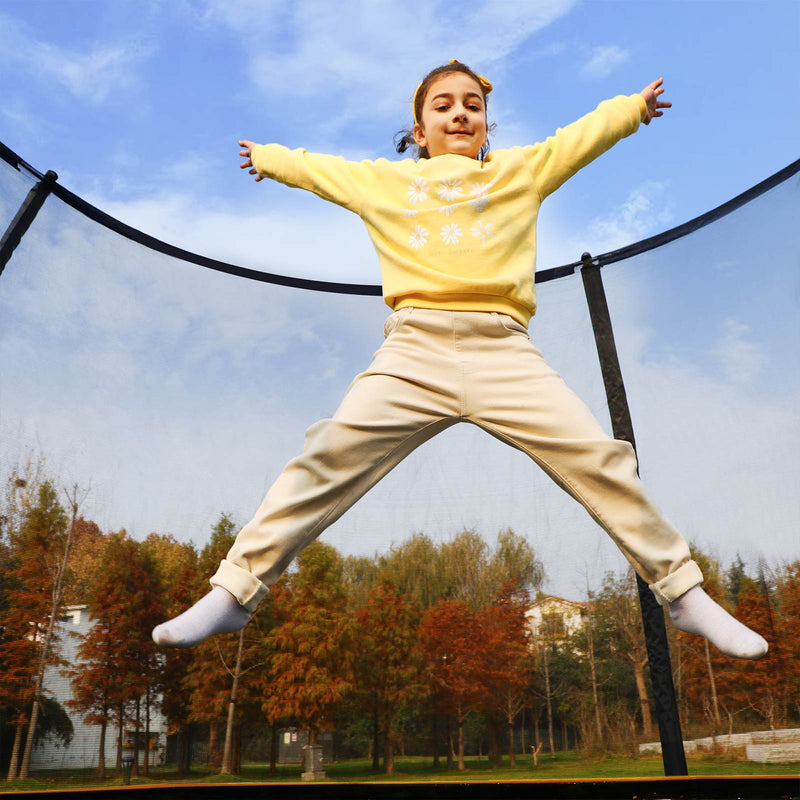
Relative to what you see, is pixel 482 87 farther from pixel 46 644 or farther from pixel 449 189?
pixel 46 644

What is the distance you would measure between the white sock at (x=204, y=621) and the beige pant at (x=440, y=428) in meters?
0.02

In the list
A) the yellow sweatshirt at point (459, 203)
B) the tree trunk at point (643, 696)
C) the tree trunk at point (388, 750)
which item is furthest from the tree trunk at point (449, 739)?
the yellow sweatshirt at point (459, 203)

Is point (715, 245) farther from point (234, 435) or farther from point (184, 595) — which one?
point (184, 595)

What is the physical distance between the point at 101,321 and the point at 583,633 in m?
1.59

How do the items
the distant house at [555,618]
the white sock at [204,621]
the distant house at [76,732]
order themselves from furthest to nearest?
the distant house at [555,618]
the distant house at [76,732]
the white sock at [204,621]

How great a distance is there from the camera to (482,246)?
1.59m

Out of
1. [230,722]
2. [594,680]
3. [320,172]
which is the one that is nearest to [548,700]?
[594,680]

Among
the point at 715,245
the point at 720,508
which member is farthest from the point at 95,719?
the point at 715,245

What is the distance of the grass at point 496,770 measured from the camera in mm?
1937

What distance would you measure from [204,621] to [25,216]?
4.30ft

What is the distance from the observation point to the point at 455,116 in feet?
5.73

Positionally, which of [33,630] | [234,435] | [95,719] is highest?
[234,435]

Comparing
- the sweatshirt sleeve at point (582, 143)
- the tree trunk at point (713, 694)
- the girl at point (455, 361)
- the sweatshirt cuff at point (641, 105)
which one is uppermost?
the sweatshirt cuff at point (641, 105)

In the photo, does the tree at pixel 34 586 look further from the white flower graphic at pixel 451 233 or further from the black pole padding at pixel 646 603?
the black pole padding at pixel 646 603
